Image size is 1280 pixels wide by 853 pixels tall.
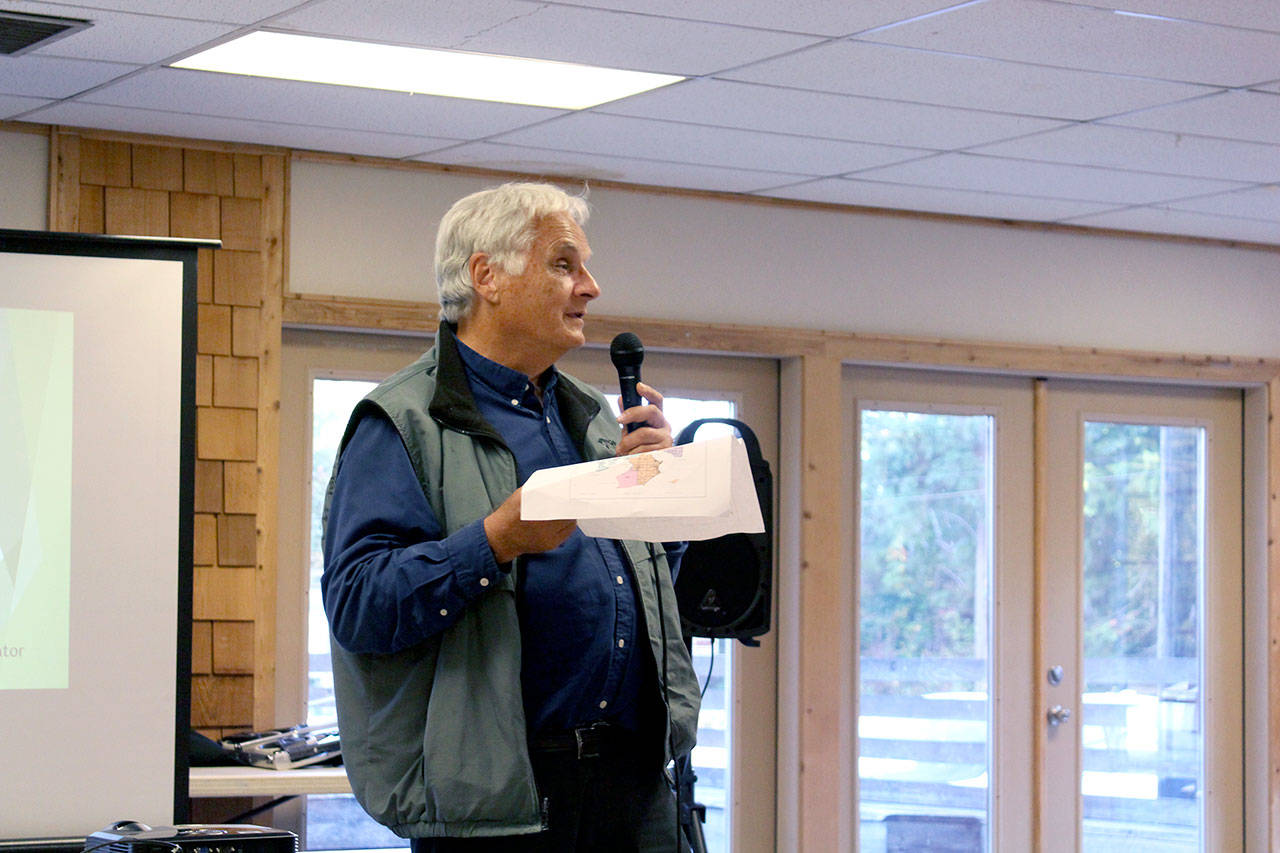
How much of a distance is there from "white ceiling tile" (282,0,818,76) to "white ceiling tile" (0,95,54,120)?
1.03 meters

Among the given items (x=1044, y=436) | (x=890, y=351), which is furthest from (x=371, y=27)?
(x=1044, y=436)

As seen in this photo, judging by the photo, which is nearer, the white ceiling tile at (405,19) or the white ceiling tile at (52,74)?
the white ceiling tile at (405,19)

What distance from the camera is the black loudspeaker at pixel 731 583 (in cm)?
385

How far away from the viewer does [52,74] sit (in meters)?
3.60

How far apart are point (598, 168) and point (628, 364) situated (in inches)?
101

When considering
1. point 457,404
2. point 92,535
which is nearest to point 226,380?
point 92,535

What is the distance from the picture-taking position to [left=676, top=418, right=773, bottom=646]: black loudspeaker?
3.85 metres

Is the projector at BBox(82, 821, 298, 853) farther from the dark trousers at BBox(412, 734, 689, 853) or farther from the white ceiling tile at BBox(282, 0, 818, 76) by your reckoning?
the white ceiling tile at BBox(282, 0, 818, 76)

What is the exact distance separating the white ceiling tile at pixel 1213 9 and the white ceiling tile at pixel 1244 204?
1794 millimetres

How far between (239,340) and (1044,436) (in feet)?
9.19

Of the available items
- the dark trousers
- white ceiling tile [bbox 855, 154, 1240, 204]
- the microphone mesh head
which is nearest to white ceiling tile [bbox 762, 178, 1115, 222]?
white ceiling tile [bbox 855, 154, 1240, 204]

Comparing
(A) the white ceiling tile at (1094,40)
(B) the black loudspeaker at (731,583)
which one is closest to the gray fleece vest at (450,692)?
(A) the white ceiling tile at (1094,40)

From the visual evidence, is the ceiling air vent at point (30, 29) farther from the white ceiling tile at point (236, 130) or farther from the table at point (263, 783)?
the table at point (263, 783)

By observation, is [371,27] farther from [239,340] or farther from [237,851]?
[237,851]
